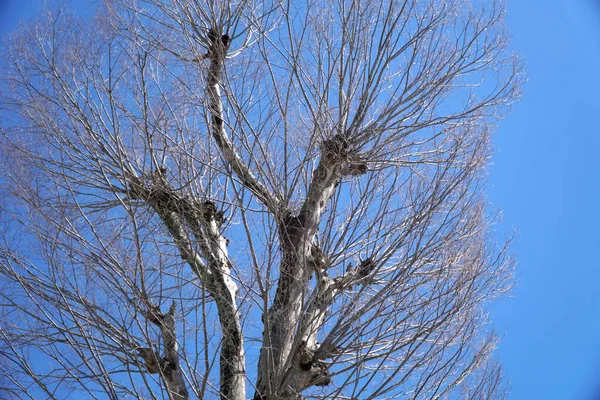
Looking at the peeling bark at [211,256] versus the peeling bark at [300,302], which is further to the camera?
the peeling bark at [211,256]

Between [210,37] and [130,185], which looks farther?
[210,37]

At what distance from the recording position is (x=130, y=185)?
13.8 ft

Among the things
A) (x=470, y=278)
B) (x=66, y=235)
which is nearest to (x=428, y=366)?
(x=470, y=278)

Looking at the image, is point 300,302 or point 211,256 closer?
point 300,302

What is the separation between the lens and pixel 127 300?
132 inches

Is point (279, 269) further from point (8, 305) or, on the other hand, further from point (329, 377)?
point (8, 305)

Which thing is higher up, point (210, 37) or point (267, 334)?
point (210, 37)

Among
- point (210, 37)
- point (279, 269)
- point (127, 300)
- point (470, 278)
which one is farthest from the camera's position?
point (210, 37)

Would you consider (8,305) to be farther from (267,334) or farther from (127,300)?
(267,334)

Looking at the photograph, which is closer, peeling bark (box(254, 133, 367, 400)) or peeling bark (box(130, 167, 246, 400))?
peeling bark (box(254, 133, 367, 400))

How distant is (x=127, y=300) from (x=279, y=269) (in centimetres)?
Result: 92

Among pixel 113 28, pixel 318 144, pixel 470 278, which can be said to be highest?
pixel 113 28

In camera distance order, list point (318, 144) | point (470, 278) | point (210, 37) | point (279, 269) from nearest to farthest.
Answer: point (470, 278), point (279, 269), point (318, 144), point (210, 37)

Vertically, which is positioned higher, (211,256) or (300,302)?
(211,256)
